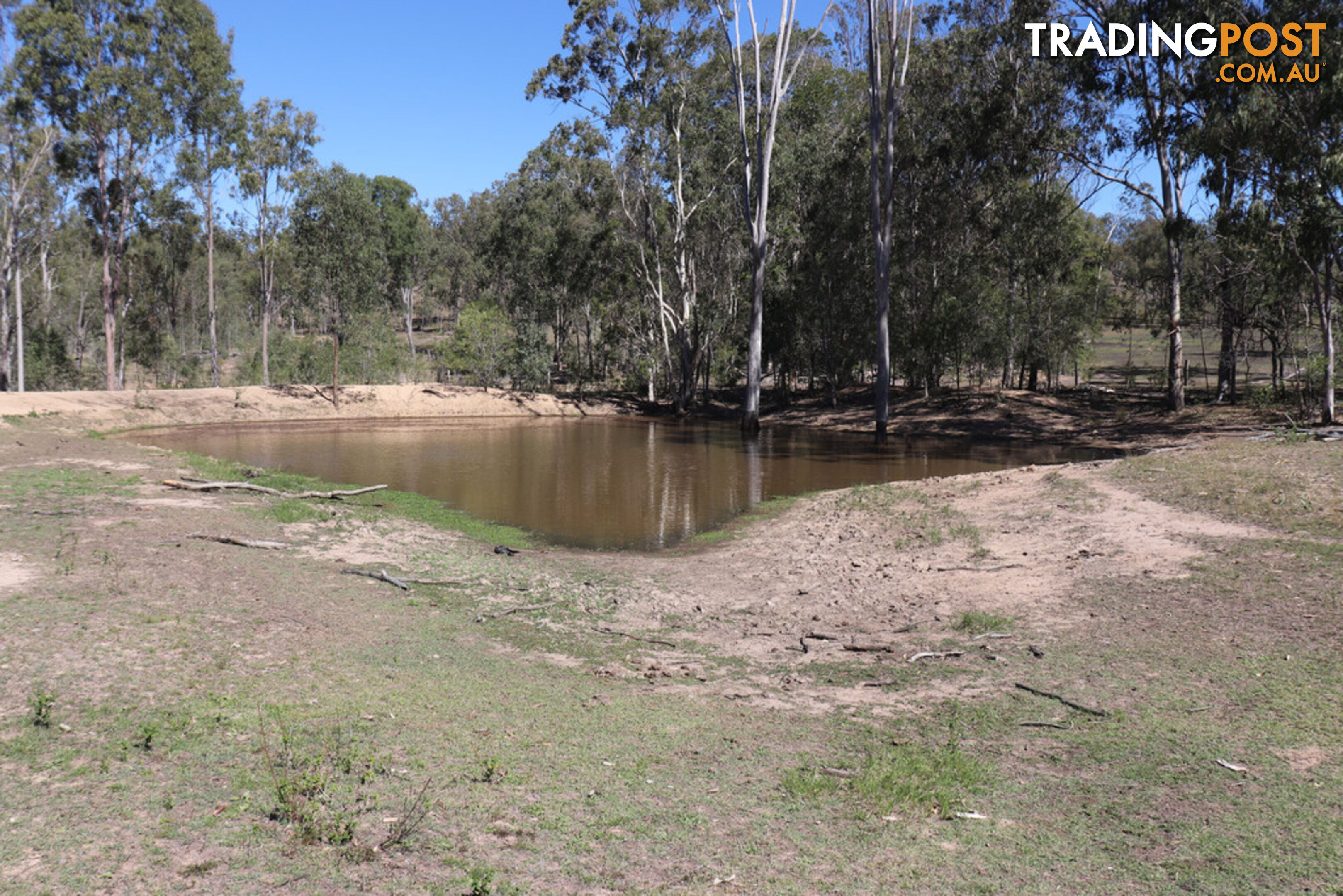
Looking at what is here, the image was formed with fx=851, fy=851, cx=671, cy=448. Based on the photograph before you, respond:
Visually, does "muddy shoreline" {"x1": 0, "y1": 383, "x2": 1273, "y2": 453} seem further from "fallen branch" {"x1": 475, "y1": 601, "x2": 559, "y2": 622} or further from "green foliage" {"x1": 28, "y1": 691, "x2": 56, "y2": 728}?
"green foliage" {"x1": 28, "y1": 691, "x2": 56, "y2": 728}

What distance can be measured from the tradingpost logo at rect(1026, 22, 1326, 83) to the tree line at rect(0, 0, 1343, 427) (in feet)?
0.87

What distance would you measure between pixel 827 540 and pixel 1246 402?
2479 centimetres

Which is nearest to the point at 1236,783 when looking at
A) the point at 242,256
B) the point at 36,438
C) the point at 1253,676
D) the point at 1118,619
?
the point at 1253,676

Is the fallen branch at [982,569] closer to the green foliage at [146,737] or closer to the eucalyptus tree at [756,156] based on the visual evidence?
the green foliage at [146,737]

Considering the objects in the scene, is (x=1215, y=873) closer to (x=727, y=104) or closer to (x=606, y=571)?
(x=606, y=571)

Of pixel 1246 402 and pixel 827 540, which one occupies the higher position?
pixel 1246 402

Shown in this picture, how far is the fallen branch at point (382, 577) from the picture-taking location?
9.55 meters

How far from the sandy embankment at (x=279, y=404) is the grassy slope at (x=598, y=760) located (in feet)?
92.3

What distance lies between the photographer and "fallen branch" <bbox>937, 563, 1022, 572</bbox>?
10.4 m

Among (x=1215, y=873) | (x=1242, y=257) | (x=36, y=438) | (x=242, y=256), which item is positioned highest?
(x=242, y=256)

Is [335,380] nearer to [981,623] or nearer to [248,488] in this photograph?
[248,488]

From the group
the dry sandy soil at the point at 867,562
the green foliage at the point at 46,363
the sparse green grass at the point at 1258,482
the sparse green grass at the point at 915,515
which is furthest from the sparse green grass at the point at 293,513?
the green foliage at the point at 46,363

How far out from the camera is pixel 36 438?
20078 millimetres

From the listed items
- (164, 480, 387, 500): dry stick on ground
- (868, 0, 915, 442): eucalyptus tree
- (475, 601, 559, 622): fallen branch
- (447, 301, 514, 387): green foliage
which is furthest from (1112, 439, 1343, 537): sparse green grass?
(447, 301, 514, 387): green foliage
